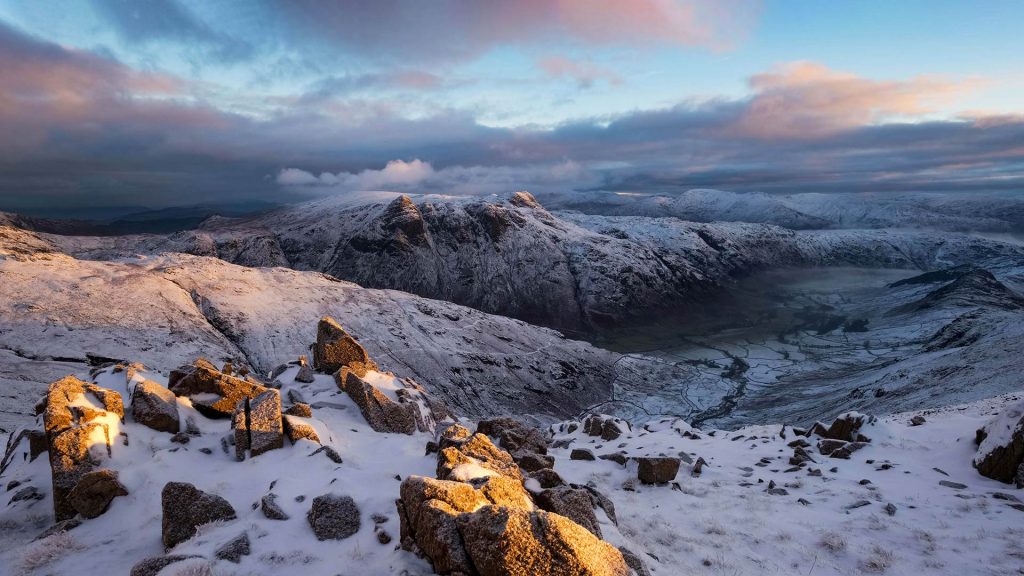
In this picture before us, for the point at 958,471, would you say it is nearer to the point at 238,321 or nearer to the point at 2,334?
the point at 2,334

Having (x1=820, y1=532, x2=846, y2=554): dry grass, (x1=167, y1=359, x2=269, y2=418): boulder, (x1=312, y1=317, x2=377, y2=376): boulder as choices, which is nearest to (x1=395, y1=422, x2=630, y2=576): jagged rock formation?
(x1=820, y1=532, x2=846, y2=554): dry grass

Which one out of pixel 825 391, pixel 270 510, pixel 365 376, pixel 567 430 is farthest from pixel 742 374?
pixel 270 510

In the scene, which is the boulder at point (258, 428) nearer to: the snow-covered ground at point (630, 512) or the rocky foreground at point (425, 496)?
the rocky foreground at point (425, 496)

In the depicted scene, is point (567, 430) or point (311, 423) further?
point (567, 430)

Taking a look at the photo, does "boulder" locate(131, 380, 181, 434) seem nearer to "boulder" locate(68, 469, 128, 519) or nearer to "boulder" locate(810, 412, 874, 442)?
"boulder" locate(68, 469, 128, 519)

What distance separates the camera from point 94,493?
14656mm

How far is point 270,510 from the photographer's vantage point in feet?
44.1

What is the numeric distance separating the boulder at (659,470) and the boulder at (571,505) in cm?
969

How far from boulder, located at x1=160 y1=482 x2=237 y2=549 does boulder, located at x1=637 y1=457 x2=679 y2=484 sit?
56.2 ft

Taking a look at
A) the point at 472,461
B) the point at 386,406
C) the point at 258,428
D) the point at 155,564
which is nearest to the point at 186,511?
the point at 155,564

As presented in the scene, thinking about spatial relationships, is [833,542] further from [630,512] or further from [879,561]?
[630,512]

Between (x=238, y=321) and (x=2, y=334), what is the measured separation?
121 feet

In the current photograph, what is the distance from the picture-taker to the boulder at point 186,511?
12812 mm

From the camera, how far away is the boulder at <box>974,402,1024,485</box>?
19281 millimetres
